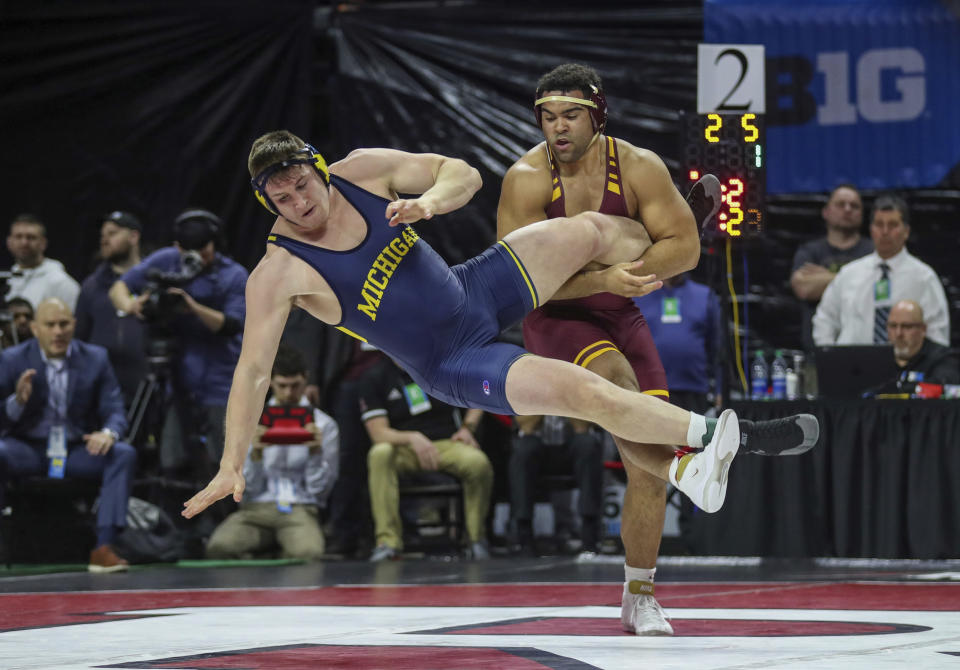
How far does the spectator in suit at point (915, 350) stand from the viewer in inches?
280

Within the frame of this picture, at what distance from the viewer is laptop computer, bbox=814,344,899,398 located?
22.8 ft

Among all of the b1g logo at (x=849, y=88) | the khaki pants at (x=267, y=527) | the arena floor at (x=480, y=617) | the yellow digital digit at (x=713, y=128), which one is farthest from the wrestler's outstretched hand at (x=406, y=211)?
the b1g logo at (x=849, y=88)

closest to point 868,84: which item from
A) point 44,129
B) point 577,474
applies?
point 577,474

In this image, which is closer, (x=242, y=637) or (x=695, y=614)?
(x=242, y=637)

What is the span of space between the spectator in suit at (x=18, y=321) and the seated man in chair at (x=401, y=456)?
212 cm

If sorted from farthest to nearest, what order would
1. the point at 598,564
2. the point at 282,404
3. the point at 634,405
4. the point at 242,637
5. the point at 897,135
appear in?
the point at 897,135
the point at 282,404
the point at 598,564
the point at 242,637
the point at 634,405

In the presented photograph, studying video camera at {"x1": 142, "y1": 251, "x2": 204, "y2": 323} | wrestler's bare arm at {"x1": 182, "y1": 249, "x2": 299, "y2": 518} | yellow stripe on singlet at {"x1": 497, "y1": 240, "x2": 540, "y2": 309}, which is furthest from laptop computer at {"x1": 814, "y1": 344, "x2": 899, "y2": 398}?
wrestler's bare arm at {"x1": 182, "y1": 249, "x2": 299, "y2": 518}

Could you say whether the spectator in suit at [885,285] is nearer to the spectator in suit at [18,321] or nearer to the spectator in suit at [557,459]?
the spectator in suit at [557,459]

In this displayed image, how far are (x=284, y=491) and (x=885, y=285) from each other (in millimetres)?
3671

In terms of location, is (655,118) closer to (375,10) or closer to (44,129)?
(375,10)

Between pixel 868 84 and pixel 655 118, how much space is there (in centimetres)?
141

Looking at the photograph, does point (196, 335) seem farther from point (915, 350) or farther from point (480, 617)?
point (915, 350)

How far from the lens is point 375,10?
29.9 ft

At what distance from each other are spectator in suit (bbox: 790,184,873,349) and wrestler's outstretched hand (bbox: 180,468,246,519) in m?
5.17
